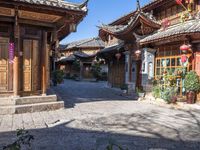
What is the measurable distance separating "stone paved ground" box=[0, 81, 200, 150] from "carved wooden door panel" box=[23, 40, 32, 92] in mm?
1549

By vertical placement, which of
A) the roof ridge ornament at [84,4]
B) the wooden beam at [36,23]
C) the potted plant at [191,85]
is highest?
the roof ridge ornament at [84,4]

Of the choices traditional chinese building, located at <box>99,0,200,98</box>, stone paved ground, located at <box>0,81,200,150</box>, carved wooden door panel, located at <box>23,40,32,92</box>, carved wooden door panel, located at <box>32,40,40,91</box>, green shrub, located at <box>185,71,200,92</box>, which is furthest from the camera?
traditional chinese building, located at <box>99,0,200,98</box>

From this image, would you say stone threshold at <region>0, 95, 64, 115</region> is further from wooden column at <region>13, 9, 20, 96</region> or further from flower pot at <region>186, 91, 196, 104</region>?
flower pot at <region>186, 91, 196, 104</region>

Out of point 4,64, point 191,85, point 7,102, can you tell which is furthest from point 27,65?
point 191,85

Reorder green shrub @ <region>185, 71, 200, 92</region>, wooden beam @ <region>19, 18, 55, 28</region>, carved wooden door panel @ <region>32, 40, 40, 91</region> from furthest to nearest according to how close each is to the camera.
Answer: green shrub @ <region>185, 71, 200, 92</region>, carved wooden door panel @ <region>32, 40, 40, 91</region>, wooden beam @ <region>19, 18, 55, 28</region>

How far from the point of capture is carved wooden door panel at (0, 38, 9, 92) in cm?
1002

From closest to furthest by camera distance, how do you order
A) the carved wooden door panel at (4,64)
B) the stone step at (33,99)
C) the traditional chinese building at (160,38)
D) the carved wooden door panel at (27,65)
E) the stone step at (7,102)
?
the stone step at (7,102) → the stone step at (33,99) → the carved wooden door panel at (4,64) → the carved wooden door panel at (27,65) → the traditional chinese building at (160,38)

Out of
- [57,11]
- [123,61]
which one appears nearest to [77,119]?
[57,11]

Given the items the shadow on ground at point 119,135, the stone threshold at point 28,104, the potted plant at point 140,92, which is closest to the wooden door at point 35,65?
the stone threshold at point 28,104

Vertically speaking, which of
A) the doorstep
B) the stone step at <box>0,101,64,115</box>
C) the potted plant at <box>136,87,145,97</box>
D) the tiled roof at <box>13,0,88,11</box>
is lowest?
the doorstep

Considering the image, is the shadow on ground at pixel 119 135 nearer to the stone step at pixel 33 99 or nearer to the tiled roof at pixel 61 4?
the stone step at pixel 33 99

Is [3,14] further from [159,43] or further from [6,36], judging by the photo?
[159,43]

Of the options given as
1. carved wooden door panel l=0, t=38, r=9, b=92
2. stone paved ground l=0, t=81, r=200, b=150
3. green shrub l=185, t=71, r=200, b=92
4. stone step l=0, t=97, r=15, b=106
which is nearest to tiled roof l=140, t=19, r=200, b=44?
green shrub l=185, t=71, r=200, b=92

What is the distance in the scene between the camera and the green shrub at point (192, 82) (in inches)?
460
